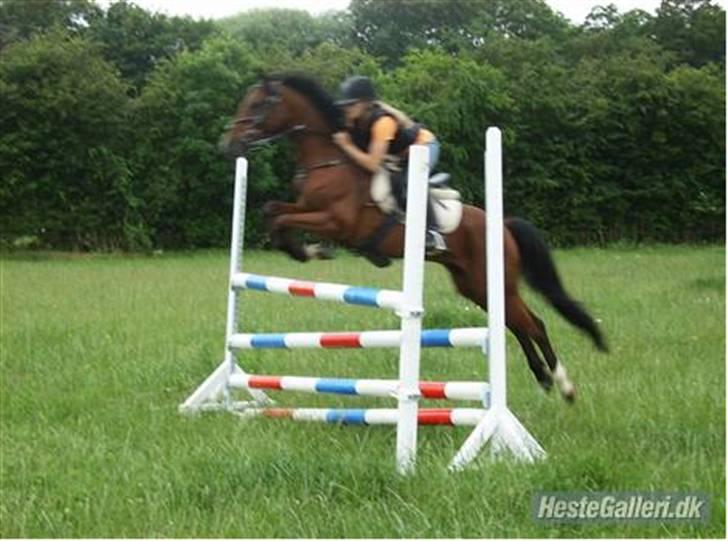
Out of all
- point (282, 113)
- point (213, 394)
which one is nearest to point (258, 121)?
point (282, 113)

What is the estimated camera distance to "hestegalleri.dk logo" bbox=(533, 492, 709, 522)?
9.96ft

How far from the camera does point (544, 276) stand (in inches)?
211

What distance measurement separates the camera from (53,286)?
1368 centimetres

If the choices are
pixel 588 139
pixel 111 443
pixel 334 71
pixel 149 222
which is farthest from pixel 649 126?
pixel 111 443

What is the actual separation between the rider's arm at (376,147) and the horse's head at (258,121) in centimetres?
38

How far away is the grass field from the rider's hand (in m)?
1.32

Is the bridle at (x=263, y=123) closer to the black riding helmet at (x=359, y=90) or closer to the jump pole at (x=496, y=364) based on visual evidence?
the black riding helmet at (x=359, y=90)

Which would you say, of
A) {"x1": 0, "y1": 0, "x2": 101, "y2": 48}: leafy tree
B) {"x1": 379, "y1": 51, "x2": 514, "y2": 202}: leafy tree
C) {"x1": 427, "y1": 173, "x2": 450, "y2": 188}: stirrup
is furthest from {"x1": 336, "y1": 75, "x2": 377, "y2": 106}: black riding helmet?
{"x1": 0, "y1": 0, "x2": 101, "y2": 48}: leafy tree

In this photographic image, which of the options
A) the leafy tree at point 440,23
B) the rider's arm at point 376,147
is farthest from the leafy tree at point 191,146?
the rider's arm at point 376,147

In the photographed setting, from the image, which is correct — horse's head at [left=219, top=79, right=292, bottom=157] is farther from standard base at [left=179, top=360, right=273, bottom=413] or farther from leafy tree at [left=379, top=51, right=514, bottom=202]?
leafy tree at [left=379, top=51, right=514, bottom=202]

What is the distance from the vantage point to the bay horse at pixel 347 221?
509cm

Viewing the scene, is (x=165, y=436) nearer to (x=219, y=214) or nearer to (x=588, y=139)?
(x=219, y=214)

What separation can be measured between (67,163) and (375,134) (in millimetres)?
18084

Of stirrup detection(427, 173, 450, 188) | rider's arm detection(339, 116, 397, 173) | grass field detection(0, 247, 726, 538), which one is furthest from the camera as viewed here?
stirrup detection(427, 173, 450, 188)
